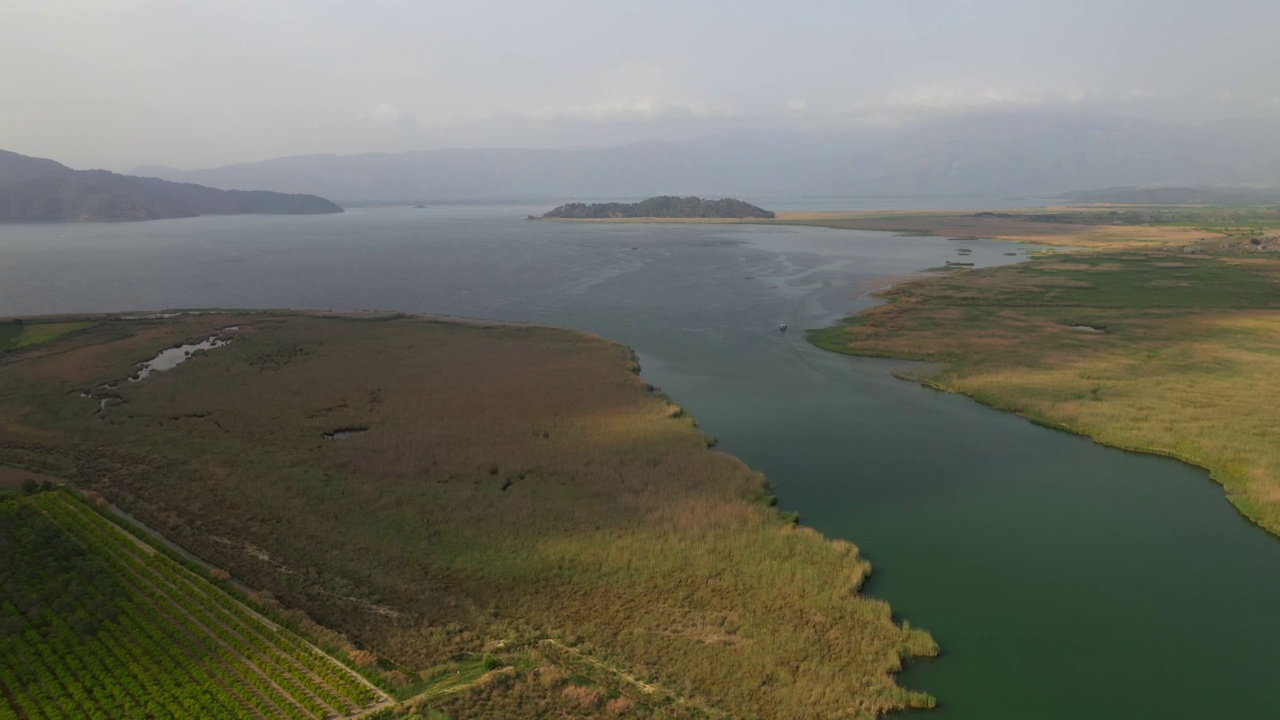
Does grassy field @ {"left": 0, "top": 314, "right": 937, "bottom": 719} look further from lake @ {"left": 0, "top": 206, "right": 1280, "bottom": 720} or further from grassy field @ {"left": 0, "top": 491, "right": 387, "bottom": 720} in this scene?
lake @ {"left": 0, "top": 206, "right": 1280, "bottom": 720}

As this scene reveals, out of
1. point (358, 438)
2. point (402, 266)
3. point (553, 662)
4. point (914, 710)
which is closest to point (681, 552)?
point (553, 662)

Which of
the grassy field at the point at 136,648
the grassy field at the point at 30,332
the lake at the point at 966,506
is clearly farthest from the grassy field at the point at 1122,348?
the grassy field at the point at 30,332

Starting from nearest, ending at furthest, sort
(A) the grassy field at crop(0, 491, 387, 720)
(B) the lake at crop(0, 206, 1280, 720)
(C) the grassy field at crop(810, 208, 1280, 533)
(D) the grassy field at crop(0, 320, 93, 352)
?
1. (A) the grassy field at crop(0, 491, 387, 720)
2. (B) the lake at crop(0, 206, 1280, 720)
3. (C) the grassy field at crop(810, 208, 1280, 533)
4. (D) the grassy field at crop(0, 320, 93, 352)

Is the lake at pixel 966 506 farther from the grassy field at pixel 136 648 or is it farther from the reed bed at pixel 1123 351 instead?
the grassy field at pixel 136 648

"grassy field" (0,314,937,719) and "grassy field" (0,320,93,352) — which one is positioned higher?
"grassy field" (0,320,93,352)

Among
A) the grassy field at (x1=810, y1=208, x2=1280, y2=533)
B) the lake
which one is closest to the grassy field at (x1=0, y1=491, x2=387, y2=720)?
the lake

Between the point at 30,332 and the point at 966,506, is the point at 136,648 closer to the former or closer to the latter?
the point at 966,506

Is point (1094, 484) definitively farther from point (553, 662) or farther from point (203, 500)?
point (203, 500)
